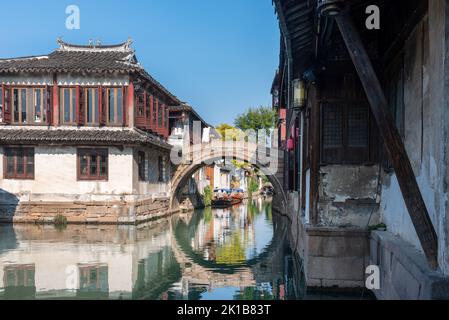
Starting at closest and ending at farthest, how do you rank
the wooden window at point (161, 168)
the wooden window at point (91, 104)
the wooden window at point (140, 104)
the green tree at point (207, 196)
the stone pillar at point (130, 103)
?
the stone pillar at point (130, 103), the wooden window at point (91, 104), the wooden window at point (140, 104), the wooden window at point (161, 168), the green tree at point (207, 196)

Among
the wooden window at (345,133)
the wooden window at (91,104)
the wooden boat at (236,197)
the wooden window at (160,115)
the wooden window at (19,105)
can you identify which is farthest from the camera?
the wooden boat at (236,197)

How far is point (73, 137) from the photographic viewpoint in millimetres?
20141

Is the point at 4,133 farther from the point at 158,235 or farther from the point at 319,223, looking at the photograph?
the point at 319,223

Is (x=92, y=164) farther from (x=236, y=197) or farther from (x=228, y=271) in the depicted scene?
(x=236, y=197)

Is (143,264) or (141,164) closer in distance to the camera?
(143,264)

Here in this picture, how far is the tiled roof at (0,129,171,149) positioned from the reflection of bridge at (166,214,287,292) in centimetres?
730

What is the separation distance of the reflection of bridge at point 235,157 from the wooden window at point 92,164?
7044 millimetres

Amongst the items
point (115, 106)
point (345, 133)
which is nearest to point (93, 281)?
point (345, 133)

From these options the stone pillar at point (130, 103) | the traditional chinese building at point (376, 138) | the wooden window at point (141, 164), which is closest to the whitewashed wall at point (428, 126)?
the traditional chinese building at point (376, 138)

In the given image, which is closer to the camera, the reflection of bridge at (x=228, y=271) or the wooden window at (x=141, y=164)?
the reflection of bridge at (x=228, y=271)

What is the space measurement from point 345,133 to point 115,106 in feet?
48.3

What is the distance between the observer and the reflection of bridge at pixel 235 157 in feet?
86.2

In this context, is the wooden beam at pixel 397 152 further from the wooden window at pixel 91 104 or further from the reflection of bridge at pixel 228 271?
the wooden window at pixel 91 104
